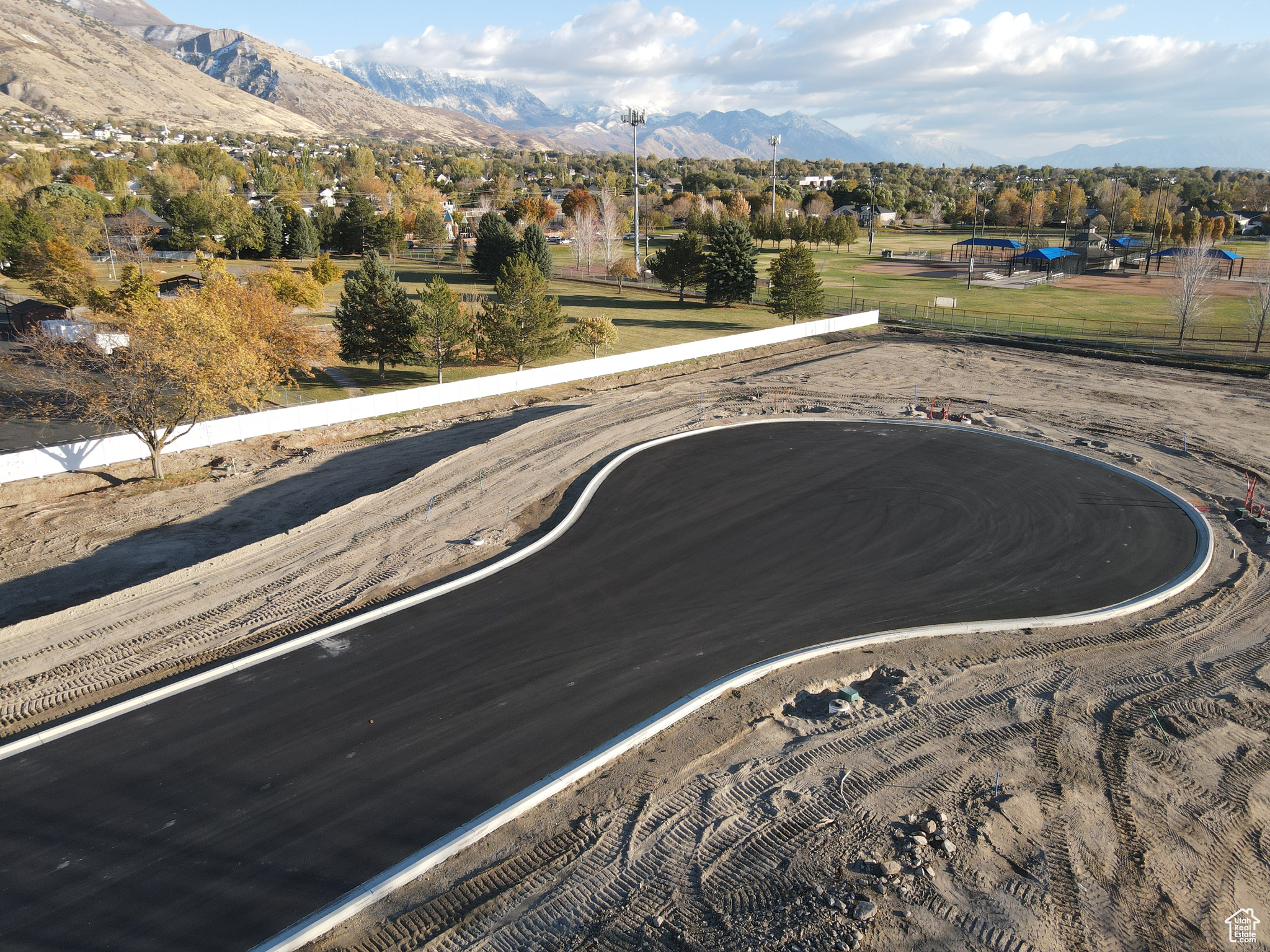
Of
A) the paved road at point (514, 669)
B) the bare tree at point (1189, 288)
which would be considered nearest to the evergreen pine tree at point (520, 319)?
the paved road at point (514, 669)

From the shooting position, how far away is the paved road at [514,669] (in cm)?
1091

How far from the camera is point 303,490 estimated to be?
1026 inches

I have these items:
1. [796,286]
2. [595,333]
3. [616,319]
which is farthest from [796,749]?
[616,319]

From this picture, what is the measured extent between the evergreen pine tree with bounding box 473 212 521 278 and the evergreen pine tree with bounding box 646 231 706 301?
17.9 m

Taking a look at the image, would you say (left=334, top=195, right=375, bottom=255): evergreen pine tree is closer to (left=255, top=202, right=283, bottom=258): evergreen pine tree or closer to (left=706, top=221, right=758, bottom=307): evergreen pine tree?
(left=255, top=202, right=283, bottom=258): evergreen pine tree

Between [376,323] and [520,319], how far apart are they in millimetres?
7721

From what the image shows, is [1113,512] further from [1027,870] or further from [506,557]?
[506,557]

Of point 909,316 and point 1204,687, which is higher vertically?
point 909,316

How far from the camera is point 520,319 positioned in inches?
1646

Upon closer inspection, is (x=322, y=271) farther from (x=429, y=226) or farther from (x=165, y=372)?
(x=165, y=372)

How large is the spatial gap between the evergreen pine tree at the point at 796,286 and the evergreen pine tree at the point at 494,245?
31.3m

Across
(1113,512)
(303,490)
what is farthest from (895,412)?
(303,490)

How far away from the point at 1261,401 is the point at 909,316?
27258 millimetres

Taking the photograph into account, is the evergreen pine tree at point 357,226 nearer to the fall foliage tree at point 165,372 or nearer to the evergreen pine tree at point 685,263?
the evergreen pine tree at point 685,263
